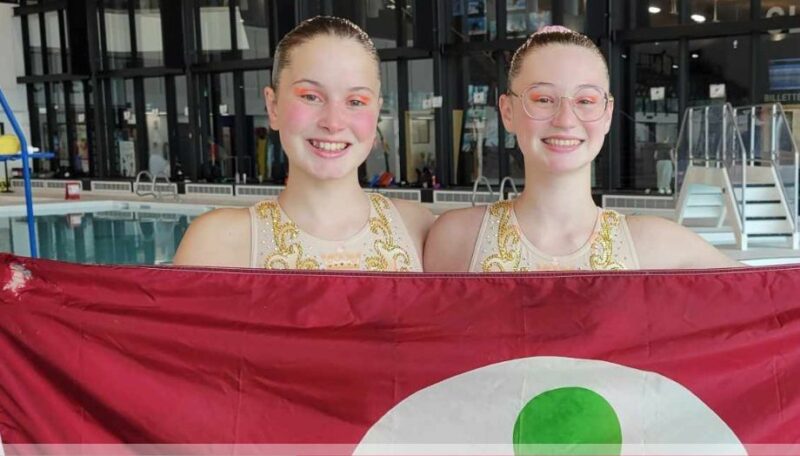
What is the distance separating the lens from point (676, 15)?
12164mm

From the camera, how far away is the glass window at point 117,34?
1836cm

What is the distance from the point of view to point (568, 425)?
5.18 ft

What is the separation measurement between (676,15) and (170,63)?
33.9 feet

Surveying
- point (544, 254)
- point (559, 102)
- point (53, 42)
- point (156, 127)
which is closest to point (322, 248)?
point (544, 254)

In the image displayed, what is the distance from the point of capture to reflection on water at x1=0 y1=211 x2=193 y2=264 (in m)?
9.83

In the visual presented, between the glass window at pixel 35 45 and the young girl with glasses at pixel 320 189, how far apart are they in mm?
20348

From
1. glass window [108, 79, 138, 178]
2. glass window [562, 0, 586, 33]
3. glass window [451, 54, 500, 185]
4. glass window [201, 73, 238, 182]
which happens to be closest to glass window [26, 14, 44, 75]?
glass window [108, 79, 138, 178]

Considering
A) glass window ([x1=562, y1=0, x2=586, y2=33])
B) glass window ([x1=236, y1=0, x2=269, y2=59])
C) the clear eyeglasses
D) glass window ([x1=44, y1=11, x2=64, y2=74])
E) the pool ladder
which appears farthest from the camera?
glass window ([x1=44, y1=11, x2=64, y2=74])

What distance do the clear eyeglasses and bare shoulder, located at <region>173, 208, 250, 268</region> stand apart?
0.72 meters

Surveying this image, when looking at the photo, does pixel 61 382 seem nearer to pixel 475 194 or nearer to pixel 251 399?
pixel 251 399

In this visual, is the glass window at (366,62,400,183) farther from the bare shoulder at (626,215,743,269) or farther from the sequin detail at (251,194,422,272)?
the bare shoulder at (626,215,743,269)

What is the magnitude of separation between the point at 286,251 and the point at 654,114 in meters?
11.4

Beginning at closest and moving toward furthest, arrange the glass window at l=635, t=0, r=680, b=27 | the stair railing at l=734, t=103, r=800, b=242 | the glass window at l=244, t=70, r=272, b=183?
the stair railing at l=734, t=103, r=800, b=242
the glass window at l=635, t=0, r=680, b=27
the glass window at l=244, t=70, r=272, b=183

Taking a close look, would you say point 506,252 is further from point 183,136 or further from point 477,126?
point 183,136
